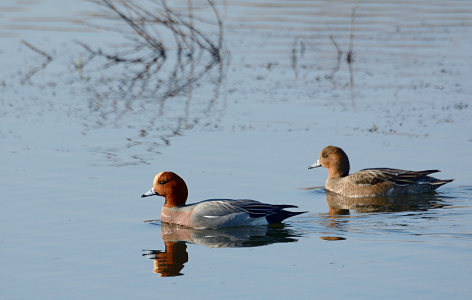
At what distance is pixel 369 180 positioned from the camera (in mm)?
11656

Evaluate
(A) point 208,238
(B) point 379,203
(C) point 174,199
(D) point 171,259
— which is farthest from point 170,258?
(B) point 379,203

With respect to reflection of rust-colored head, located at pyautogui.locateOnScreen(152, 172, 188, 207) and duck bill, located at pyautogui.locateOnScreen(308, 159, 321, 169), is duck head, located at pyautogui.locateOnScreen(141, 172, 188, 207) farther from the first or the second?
duck bill, located at pyautogui.locateOnScreen(308, 159, 321, 169)

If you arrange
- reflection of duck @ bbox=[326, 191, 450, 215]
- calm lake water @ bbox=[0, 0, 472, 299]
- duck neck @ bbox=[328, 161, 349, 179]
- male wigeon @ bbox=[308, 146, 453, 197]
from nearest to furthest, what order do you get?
calm lake water @ bbox=[0, 0, 472, 299] → reflection of duck @ bbox=[326, 191, 450, 215] → male wigeon @ bbox=[308, 146, 453, 197] → duck neck @ bbox=[328, 161, 349, 179]

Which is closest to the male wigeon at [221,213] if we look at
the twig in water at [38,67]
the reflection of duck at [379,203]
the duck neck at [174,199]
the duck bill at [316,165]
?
the duck neck at [174,199]

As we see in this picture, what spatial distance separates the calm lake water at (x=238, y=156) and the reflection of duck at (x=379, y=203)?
0.04 meters

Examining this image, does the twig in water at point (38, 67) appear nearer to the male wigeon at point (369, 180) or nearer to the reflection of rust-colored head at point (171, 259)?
the male wigeon at point (369, 180)

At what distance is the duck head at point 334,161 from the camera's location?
39.8 ft

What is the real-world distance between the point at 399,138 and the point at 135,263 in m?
6.39

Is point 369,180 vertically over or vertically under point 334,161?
under

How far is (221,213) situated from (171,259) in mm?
1415

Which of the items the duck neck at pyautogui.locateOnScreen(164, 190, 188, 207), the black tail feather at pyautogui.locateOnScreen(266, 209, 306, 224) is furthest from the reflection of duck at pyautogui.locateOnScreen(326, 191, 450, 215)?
the duck neck at pyautogui.locateOnScreen(164, 190, 188, 207)

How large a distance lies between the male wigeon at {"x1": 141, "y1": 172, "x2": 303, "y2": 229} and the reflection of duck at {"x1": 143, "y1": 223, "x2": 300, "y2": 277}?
7 cm

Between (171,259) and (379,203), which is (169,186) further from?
(379,203)

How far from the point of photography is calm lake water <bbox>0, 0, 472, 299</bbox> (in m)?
8.10
